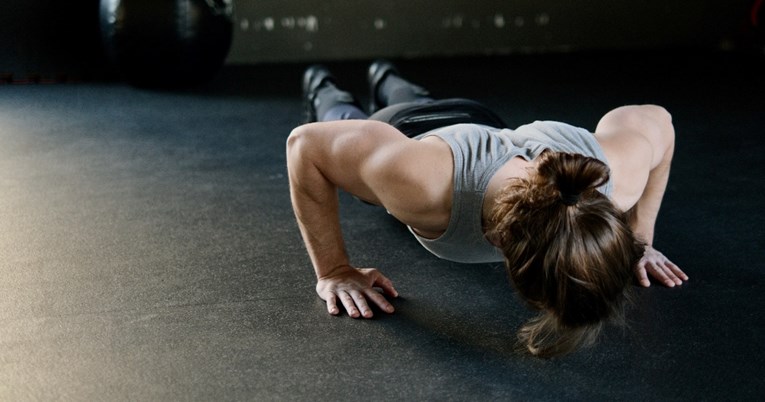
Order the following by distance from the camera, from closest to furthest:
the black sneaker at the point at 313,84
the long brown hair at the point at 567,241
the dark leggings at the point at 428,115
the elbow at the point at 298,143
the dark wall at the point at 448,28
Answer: the long brown hair at the point at 567,241
the elbow at the point at 298,143
the dark leggings at the point at 428,115
the black sneaker at the point at 313,84
the dark wall at the point at 448,28

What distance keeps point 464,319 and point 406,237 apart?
0.51 metres

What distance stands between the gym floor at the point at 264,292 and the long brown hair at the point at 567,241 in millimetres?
206

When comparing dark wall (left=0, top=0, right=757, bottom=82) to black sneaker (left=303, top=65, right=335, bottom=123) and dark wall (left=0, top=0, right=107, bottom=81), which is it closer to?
dark wall (left=0, top=0, right=107, bottom=81)

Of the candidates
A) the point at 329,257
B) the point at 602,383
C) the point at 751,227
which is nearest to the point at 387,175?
the point at 329,257

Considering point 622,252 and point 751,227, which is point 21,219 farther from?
point 751,227

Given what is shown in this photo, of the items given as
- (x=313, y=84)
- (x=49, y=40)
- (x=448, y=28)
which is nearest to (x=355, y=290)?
(x=313, y=84)

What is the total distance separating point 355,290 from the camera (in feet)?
6.39

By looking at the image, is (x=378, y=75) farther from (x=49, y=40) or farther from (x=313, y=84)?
(x=49, y=40)

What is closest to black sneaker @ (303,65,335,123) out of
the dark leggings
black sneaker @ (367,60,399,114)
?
black sneaker @ (367,60,399,114)

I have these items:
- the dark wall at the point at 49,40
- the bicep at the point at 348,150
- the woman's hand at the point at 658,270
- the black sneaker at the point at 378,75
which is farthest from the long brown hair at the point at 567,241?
the dark wall at the point at 49,40

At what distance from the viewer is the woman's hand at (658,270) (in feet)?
6.79

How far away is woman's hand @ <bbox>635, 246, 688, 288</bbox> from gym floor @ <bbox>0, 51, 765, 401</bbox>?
0.04 meters

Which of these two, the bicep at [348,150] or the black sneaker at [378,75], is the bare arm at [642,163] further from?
the black sneaker at [378,75]

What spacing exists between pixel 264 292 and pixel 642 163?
2.96 ft
